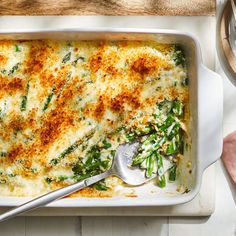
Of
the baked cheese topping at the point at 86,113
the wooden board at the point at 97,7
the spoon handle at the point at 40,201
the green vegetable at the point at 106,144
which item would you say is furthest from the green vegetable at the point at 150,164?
the wooden board at the point at 97,7

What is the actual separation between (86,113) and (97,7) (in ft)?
1.37

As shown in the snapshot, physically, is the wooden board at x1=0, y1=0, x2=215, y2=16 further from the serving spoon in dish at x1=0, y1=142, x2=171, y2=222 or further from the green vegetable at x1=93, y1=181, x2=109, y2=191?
the green vegetable at x1=93, y1=181, x2=109, y2=191

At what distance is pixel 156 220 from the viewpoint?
2.01 meters

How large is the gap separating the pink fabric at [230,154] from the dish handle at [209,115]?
0.23 meters

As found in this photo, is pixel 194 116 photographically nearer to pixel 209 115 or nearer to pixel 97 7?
pixel 209 115

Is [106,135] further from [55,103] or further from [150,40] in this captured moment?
[150,40]

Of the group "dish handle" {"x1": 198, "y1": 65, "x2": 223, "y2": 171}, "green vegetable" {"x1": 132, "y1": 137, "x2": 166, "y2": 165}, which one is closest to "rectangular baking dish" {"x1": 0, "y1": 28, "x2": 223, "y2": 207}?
"dish handle" {"x1": 198, "y1": 65, "x2": 223, "y2": 171}

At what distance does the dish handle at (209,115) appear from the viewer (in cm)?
177

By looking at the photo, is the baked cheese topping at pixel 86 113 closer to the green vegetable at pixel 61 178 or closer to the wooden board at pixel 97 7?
the green vegetable at pixel 61 178

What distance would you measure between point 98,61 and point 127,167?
0.41 m

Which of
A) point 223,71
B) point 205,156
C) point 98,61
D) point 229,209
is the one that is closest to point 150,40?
point 98,61

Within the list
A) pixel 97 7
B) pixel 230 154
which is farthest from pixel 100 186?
pixel 97 7

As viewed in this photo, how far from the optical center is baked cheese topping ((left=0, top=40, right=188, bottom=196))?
1915 mm

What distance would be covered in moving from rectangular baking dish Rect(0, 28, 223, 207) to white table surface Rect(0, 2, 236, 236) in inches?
5.6
